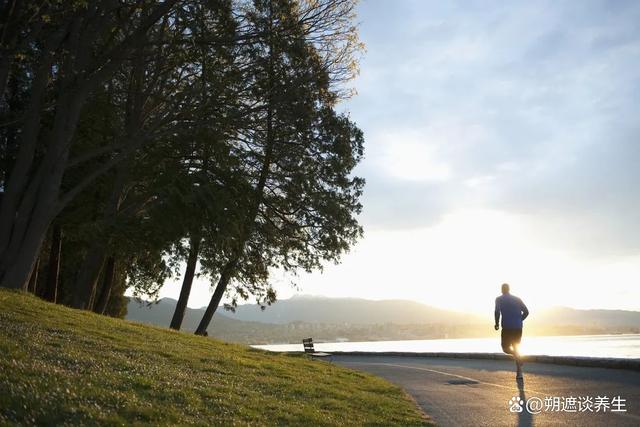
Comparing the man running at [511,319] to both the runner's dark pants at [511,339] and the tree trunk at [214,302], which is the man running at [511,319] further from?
the tree trunk at [214,302]

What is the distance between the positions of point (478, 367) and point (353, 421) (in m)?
11.5

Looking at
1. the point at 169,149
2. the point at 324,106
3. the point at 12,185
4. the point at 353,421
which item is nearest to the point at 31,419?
the point at 353,421

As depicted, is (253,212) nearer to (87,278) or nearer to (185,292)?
(185,292)

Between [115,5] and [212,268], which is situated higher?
[115,5]

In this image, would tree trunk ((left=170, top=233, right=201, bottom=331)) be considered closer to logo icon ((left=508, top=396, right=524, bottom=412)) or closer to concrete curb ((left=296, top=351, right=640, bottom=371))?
concrete curb ((left=296, top=351, right=640, bottom=371))

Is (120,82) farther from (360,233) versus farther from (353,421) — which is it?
(353,421)

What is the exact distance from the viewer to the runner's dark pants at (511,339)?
543 inches

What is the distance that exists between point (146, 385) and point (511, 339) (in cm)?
907

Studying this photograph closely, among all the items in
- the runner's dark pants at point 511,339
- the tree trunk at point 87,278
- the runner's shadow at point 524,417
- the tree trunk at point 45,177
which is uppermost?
the tree trunk at point 45,177

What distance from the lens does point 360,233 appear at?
28.9 metres

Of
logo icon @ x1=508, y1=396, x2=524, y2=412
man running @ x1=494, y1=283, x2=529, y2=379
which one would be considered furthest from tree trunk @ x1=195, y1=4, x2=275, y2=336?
logo icon @ x1=508, y1=396, x2=524, y2=412

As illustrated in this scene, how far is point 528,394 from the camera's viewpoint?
1177cm

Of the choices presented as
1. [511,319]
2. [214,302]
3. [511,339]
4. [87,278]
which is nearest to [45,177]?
[87,278]

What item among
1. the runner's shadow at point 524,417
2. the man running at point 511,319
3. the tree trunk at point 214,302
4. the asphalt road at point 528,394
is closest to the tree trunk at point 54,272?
the tree trunk at point 214,302
